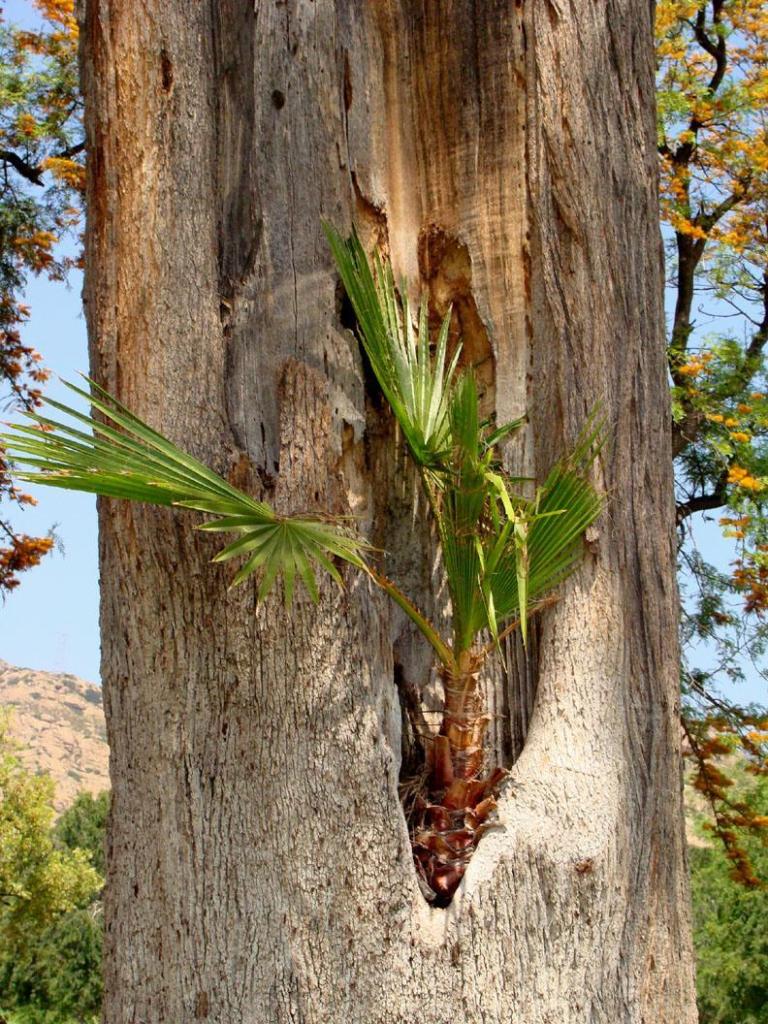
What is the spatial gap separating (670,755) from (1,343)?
773cm

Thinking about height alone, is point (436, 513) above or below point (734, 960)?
above

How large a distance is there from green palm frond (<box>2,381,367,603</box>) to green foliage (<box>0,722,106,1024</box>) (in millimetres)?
11848

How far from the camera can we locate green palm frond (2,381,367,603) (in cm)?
279

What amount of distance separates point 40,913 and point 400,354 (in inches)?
502

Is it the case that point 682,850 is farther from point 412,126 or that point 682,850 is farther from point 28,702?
point 28,702

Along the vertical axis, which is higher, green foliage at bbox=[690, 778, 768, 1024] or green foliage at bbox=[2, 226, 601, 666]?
green foliage at bbox=[2, 226, 601, 666]

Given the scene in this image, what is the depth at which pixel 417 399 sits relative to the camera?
3.29 m

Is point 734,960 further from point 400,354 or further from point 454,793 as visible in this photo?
point 400,354

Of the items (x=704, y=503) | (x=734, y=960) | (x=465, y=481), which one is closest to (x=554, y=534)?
(x=465, y=481)

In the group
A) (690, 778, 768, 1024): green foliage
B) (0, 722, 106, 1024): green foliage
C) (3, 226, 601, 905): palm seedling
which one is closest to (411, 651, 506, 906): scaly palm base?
(3, 226, 601, 905): palm seedling

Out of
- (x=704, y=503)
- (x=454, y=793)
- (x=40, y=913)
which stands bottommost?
(x=40, y=913)

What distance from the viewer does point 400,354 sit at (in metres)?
3.26

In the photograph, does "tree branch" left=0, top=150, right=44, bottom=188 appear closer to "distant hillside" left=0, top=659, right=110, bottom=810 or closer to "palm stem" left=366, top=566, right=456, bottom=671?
"palm stem" left=366, top=566, right=456, bottom=671

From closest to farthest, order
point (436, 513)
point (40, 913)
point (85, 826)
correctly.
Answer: point (436, 513)
point (40, 913)
point (85, 826)
